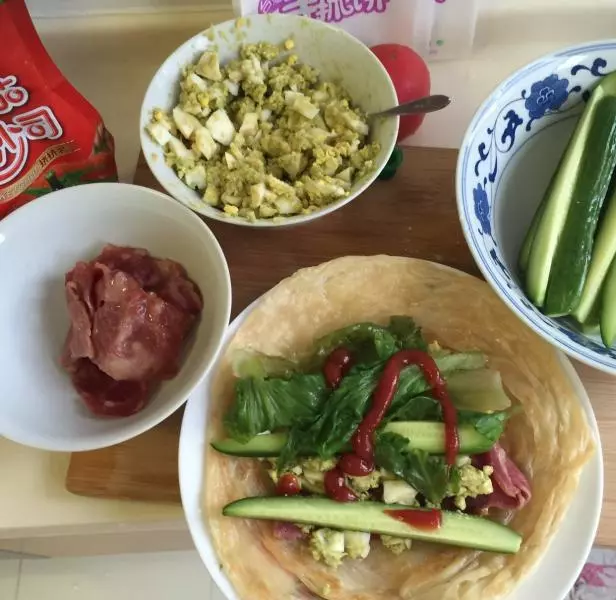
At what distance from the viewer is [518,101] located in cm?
96

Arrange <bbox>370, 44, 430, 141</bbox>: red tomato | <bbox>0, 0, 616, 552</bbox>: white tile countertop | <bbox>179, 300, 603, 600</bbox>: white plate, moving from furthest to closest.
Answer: <bbox>0, 0, 616, 552</bbox>: white tile countertop, <bbox>370, 44, 430, 141</bbox>: red tomato, <bbox>179, 300, 603, 600</bbox>: white plate

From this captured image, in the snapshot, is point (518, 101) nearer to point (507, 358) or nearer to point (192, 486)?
point (507, 358)

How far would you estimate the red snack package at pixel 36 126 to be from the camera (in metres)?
0.92

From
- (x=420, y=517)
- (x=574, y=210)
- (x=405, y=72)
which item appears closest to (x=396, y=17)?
(x=405, y=72)

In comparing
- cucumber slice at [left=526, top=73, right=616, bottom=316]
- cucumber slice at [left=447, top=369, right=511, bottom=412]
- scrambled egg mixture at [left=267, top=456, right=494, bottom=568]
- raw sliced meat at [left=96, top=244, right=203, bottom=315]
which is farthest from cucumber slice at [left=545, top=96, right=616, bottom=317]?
raw sliced meat at [left=96, top=244, right=203, bottom=315]

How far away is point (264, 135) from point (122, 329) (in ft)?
1.24

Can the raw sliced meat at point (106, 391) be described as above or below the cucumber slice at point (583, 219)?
below

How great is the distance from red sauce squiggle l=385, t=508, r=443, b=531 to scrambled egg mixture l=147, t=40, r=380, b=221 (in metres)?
0.43

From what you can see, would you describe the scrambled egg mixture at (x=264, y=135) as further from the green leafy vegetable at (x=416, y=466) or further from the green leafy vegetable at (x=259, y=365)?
the green leafy vegetable at (x=416, y=466)

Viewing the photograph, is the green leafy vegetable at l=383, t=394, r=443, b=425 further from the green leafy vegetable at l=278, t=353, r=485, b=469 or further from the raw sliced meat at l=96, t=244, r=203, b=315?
the raw sliced meat at l=96, t=244, r=203, b=315

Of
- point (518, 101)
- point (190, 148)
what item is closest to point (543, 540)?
point (518, 101)

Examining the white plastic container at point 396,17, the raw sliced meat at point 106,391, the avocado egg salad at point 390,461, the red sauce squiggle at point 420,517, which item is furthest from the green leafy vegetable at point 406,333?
the white plastic container at point 396,17

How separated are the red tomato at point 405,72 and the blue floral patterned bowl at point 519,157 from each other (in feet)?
0.68

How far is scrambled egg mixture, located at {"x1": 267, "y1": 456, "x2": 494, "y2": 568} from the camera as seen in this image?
86 centimetres
